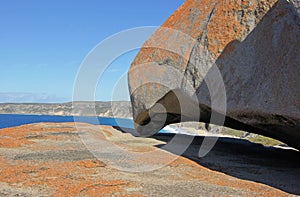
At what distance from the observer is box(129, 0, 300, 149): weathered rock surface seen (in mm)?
6992

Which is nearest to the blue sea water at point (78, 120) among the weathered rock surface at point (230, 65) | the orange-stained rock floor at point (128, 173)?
the weathered rock surface at point (230, 65)

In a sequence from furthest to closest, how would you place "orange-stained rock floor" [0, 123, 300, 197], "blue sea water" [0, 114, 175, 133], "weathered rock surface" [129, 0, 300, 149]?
"blue sea water" [0, 114, 175, 133], "weathered rock surface" [129, 0, 300, 149], "orange-stained rock floor" [0, 123, 300, 197]

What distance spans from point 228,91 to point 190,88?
1.60 meters

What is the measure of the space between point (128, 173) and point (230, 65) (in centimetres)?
417

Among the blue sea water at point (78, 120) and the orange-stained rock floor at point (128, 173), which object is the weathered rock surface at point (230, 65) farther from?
the blue sea water at point (78, 120)

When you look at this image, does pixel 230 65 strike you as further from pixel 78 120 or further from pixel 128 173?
pixel 78 120

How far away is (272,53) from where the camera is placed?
7.45 m

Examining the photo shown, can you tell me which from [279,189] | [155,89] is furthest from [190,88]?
[279,189]

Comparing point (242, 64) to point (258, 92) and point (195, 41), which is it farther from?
point (195, 41)

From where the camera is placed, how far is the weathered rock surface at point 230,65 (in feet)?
22.9

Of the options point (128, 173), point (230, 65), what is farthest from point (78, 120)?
point (128, 173)

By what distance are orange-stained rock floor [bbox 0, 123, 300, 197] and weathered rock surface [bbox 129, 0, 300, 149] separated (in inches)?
54.5

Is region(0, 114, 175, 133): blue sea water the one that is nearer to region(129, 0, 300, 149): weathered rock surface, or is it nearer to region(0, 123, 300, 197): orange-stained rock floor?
region(129, 0, 300, 149): weathered rock surface

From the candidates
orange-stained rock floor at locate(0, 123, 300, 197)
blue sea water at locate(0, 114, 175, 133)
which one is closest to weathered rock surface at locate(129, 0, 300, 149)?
orange-stained rock floor at locate(0, 123, 300, 197)
